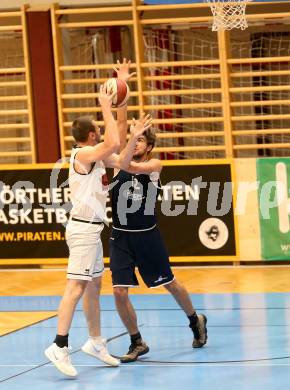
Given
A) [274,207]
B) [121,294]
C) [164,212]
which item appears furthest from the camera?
[164,212]

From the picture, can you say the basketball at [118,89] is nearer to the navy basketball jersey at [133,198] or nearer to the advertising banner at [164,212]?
the navy basketball jersey at [133,198]

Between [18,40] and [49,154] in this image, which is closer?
[49,154]

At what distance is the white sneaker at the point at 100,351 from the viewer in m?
8.20

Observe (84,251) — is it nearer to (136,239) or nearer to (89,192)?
(89,192)

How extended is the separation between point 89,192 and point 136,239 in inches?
31.6

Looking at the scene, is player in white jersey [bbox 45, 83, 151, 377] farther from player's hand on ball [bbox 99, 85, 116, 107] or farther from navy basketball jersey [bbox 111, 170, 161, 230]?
navy basketball jersey [bbox 111, 170, 161, 230]

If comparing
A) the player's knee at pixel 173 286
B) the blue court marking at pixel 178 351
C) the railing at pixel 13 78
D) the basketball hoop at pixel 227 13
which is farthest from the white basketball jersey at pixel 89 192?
the railing at pixel 13 78

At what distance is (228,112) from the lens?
551 inches

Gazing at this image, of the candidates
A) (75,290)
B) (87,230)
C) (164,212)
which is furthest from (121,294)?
(164,212)

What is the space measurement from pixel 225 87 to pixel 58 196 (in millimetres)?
2955

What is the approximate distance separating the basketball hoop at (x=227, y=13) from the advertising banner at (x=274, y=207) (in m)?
2.25

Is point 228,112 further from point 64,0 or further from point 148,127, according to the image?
point 148,127

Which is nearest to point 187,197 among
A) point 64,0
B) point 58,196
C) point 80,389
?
point 58,196

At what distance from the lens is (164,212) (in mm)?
13938
